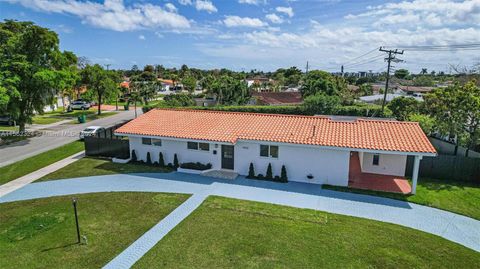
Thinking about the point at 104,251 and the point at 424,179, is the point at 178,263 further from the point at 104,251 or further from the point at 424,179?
the point at 424,179

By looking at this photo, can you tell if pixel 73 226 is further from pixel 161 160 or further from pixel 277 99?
pixel 277 99

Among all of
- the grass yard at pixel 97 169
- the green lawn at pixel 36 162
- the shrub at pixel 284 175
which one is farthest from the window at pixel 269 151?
the green lawn at pixel 36 162

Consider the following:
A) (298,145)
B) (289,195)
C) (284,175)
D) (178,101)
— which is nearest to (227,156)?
(284,175)

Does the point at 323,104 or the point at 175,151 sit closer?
the point at 175,151

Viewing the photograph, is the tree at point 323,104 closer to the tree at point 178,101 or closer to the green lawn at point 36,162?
the tree at point 178,101

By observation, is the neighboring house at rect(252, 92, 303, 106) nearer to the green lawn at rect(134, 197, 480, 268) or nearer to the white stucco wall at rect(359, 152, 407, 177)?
the white stucco wall at rect(359, 152, 407, 177)

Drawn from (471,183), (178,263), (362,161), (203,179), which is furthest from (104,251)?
(471,183)
